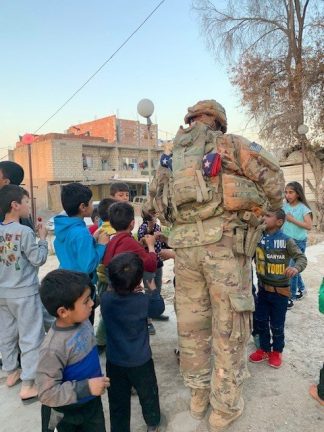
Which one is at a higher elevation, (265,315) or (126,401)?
(265,315)

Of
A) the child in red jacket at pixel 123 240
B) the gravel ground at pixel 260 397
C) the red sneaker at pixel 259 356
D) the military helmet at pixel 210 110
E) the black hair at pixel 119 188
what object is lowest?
the gravel ground at pixel 260 397

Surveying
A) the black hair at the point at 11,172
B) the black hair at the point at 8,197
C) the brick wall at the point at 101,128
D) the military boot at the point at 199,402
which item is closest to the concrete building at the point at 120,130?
the brick wall at the point at 101,128

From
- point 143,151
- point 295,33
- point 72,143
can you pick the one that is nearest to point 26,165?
point 72,143

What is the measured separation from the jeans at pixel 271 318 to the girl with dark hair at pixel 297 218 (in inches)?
52.8

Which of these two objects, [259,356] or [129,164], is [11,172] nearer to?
[259,356]

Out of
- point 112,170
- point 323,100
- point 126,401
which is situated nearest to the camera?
point 126,401

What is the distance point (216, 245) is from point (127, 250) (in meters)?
0.70

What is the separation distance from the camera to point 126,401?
6.46 ft

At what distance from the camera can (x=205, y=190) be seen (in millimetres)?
2088

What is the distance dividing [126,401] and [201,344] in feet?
1.97

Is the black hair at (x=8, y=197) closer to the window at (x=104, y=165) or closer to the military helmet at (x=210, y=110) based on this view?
the military helmet at (x=210, y=110)

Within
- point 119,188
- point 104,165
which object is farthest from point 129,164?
point 119,188

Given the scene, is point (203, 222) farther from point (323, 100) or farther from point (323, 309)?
point (323, 100)

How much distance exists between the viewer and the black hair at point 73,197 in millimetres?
2467
